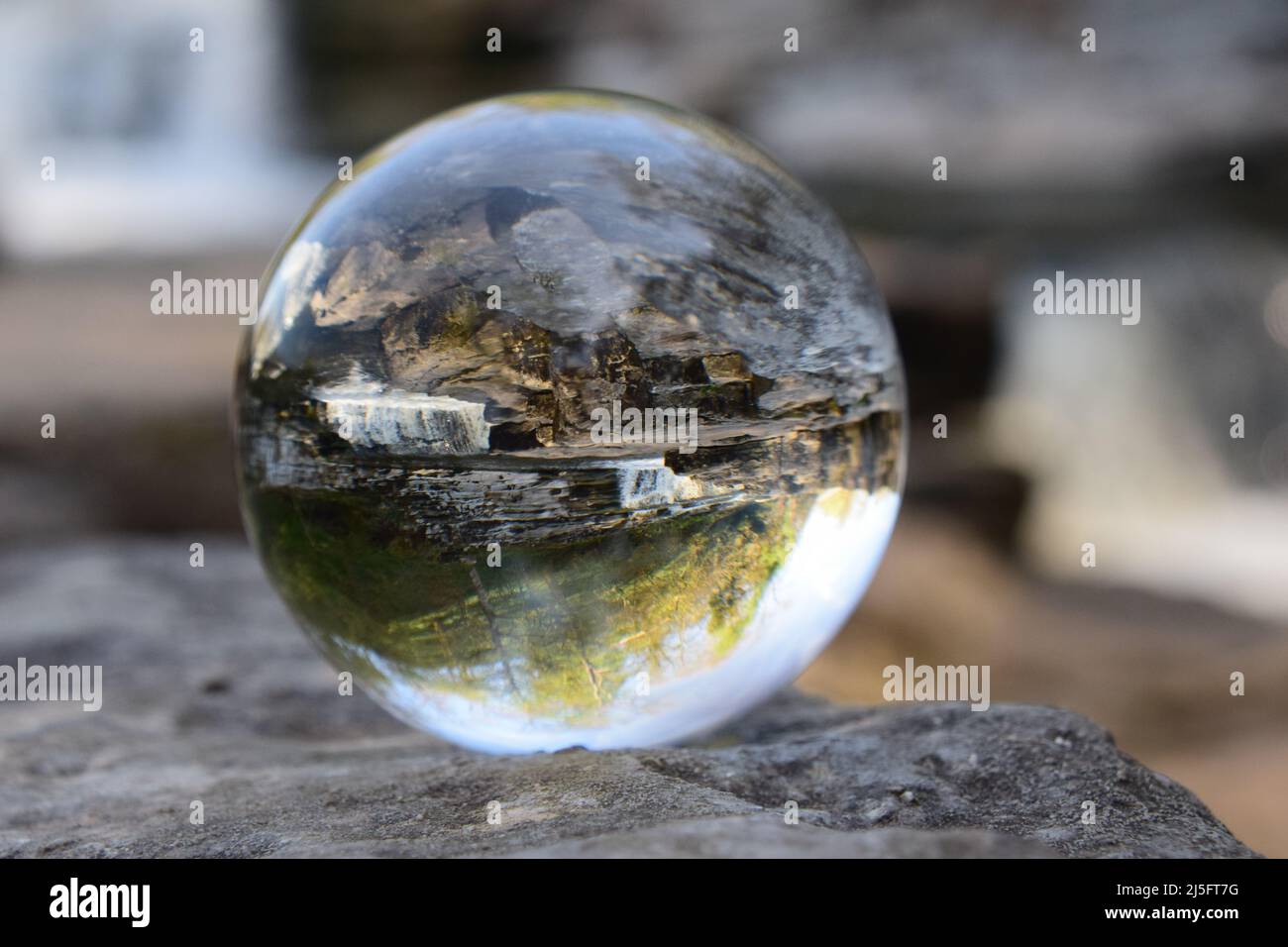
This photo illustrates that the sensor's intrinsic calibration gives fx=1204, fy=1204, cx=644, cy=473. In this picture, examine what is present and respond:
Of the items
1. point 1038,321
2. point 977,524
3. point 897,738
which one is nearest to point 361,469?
point 897,738

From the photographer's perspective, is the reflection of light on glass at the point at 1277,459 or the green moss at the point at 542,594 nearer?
the green moss at the point at 542,594

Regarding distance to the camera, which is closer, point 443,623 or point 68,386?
point 443,623

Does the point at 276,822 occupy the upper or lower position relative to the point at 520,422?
lower

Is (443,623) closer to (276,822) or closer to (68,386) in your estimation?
(276,822)

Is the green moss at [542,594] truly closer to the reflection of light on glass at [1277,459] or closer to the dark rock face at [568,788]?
the dark rock face at [568,788]

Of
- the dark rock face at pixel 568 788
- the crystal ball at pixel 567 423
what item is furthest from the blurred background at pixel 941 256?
the crystal ball at pixel 567 423
